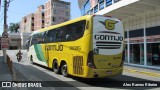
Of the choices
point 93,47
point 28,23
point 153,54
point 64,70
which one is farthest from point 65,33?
point 28,23

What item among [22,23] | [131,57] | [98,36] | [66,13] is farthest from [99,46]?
[22,23]

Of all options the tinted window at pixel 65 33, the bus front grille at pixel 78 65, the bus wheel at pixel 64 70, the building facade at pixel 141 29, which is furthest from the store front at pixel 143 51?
the bus front grille at pixel 78 65

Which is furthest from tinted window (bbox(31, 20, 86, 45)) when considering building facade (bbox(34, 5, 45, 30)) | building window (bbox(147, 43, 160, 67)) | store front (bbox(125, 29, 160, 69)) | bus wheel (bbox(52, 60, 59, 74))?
building facade (bbox(34, 5, 45, 30))

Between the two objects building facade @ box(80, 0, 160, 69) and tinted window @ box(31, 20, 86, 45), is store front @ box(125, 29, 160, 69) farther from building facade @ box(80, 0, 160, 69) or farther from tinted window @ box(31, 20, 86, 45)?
tinted window @ box(31, 20, 86, 45)

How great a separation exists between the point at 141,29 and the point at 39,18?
9380 cm

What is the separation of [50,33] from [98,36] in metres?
6.21

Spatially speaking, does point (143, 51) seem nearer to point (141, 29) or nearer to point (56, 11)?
point (141, 29)

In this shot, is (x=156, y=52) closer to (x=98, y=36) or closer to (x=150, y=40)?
(x=150, y=40)

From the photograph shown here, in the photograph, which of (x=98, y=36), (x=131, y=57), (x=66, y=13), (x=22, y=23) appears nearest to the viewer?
(x=98, y=36)

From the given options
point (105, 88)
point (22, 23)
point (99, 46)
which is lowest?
point (105, 88)

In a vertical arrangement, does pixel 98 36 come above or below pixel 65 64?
above

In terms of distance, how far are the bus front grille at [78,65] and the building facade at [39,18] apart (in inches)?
3858

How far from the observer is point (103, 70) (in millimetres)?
11977

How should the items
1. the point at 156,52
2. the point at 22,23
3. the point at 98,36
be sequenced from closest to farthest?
1. the point at 98,36
2. the point at 156,52
3. the point at 22,23
